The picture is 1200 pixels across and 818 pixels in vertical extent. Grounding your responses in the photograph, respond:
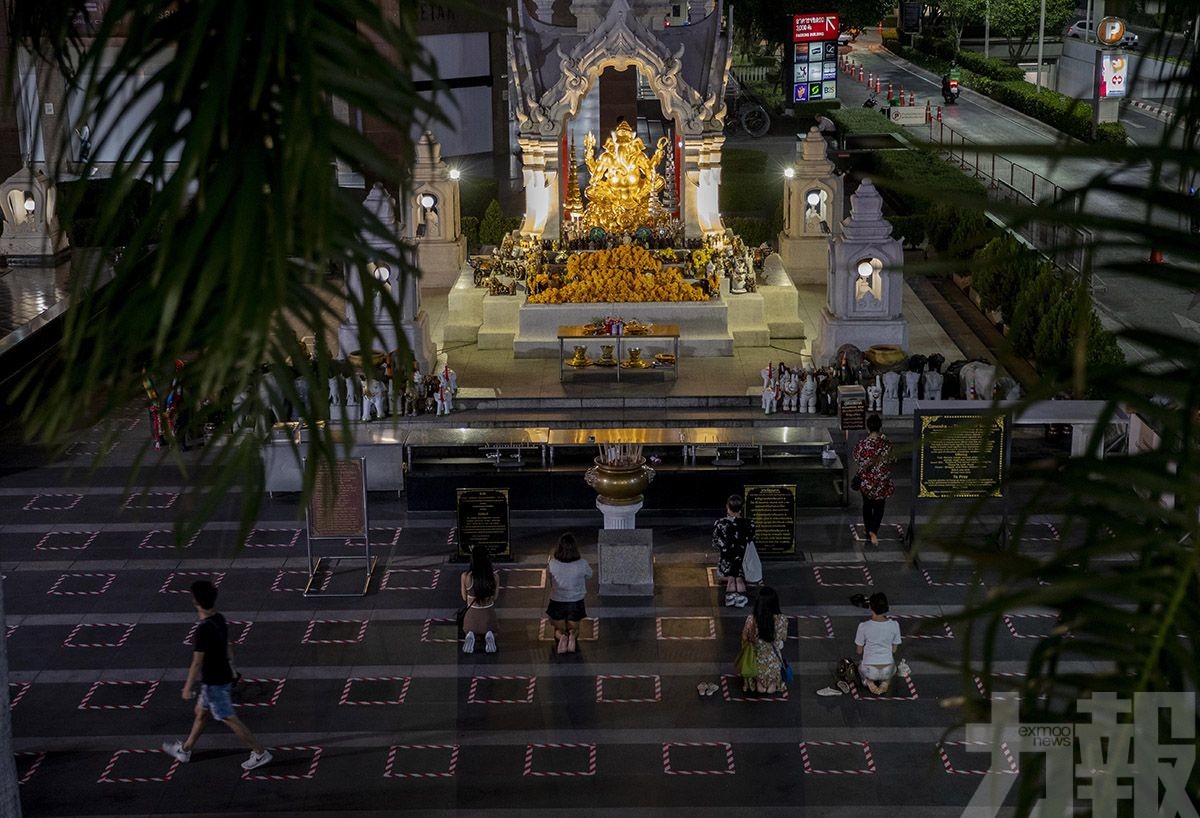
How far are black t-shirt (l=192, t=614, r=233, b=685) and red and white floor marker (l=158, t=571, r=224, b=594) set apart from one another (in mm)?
4360

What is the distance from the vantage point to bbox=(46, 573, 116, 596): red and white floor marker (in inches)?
672

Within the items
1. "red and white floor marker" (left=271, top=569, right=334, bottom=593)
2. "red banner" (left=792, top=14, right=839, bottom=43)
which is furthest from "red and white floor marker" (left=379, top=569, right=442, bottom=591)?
"red banner" (left=792, top=14, right=839, bottom=43)

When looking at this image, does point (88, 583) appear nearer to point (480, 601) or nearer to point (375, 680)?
point (375, 680)

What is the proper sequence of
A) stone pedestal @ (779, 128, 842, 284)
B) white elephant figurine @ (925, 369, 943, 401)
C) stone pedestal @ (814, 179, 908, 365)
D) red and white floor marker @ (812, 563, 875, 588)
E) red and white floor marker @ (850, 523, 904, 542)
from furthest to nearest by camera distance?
stone pedestal @ (779, 128, 842, 284), stone pedestal @ (814, 179, 908, 365), white elephant figurine @ (925, 369, 943, 401), red and white floor marker @ (850, 523, 904, 542), red and white floor marker @ (812, 563, 875, 588)

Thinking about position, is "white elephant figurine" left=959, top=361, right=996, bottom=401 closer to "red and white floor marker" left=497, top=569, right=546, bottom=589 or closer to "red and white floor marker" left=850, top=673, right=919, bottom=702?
"red and white floor marker" left=497, top=569, right=546, bottom=589

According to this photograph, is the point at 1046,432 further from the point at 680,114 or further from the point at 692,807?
the point at 692,807

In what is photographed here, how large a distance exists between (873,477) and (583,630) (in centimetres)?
392

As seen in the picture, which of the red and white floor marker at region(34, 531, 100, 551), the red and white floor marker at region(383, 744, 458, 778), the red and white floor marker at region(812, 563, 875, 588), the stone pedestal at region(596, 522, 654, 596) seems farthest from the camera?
the red and white floor marker at region(34, 531, 100, 551)

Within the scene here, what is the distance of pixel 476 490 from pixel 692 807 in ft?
19.5

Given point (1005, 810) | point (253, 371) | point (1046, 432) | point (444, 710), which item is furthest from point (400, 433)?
point (253, 371)

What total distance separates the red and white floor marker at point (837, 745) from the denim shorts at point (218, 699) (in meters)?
4.84

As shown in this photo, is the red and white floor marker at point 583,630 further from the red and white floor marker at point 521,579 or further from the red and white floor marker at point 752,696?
the red and white floor marker at point 752,696

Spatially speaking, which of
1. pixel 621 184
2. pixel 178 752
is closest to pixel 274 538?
pixel 178 752

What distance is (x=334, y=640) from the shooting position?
15.7 metres
